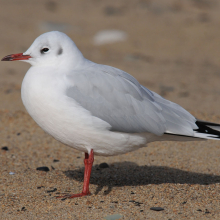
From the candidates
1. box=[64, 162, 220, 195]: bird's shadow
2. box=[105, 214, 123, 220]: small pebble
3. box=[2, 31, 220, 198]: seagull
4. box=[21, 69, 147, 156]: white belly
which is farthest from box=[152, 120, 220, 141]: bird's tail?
box=[105, 214, 123, 220]: small pebble

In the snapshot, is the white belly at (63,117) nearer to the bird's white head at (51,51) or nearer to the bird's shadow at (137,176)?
the bird's white head at (51,51)

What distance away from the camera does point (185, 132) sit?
13.9ft

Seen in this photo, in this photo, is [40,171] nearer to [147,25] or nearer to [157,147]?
[157,147]

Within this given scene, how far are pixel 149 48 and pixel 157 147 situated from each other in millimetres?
7895

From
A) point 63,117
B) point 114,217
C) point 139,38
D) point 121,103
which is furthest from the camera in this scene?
point 139,38

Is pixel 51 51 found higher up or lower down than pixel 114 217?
higher up

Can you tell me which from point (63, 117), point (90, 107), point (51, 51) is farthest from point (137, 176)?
point (51, 51)

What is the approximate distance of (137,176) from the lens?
4992 mm

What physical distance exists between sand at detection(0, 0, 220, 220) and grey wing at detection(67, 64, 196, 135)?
751mm

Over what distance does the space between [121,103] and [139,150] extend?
211cm

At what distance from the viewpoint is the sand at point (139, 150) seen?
405 cm

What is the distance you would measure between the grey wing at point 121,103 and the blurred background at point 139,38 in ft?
12.7

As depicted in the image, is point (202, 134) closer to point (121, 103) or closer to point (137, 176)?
point (121, 103)

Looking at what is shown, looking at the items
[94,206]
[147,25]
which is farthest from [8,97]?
[147,25]
